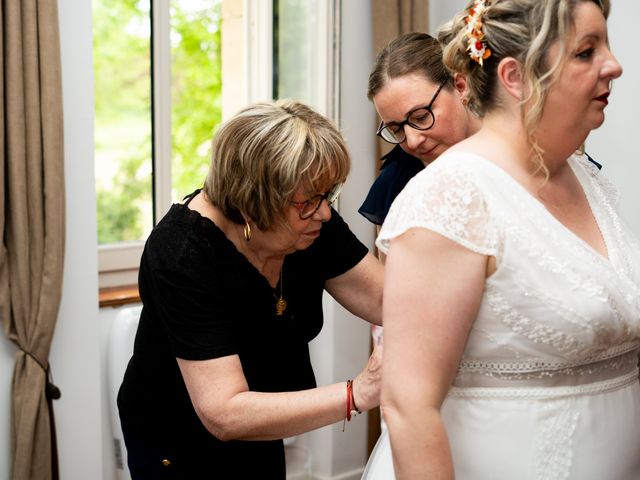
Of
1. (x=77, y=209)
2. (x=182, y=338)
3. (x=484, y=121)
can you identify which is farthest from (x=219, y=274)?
(x=77, y=209)

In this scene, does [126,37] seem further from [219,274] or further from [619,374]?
[619,374]

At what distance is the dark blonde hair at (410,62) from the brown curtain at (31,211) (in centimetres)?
101

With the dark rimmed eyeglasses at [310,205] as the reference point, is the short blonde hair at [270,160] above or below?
above

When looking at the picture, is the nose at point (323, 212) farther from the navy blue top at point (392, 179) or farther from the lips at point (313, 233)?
the navy blue top at point (392, 179)

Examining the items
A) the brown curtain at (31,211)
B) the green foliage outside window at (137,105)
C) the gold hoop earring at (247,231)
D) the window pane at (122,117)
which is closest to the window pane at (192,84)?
the green foliage outside window at (137,105)

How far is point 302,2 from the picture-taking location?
11.5ft

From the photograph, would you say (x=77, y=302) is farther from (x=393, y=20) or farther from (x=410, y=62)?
(x=393, y=20)

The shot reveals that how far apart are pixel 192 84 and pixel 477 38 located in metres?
2.38

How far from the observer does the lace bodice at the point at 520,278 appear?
46.0 inches

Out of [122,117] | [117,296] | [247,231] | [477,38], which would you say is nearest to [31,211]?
[117,296]

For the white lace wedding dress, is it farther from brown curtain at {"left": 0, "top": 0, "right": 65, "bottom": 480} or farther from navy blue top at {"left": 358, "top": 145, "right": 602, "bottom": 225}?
brown curtain at {"left": 0, "top": 0, "right": 65, "bottom": 480}

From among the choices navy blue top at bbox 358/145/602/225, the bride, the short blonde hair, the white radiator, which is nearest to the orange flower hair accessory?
the bride

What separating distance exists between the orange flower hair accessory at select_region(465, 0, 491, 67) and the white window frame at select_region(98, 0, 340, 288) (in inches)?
85.0

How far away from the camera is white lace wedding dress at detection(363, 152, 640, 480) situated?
1178 mm
